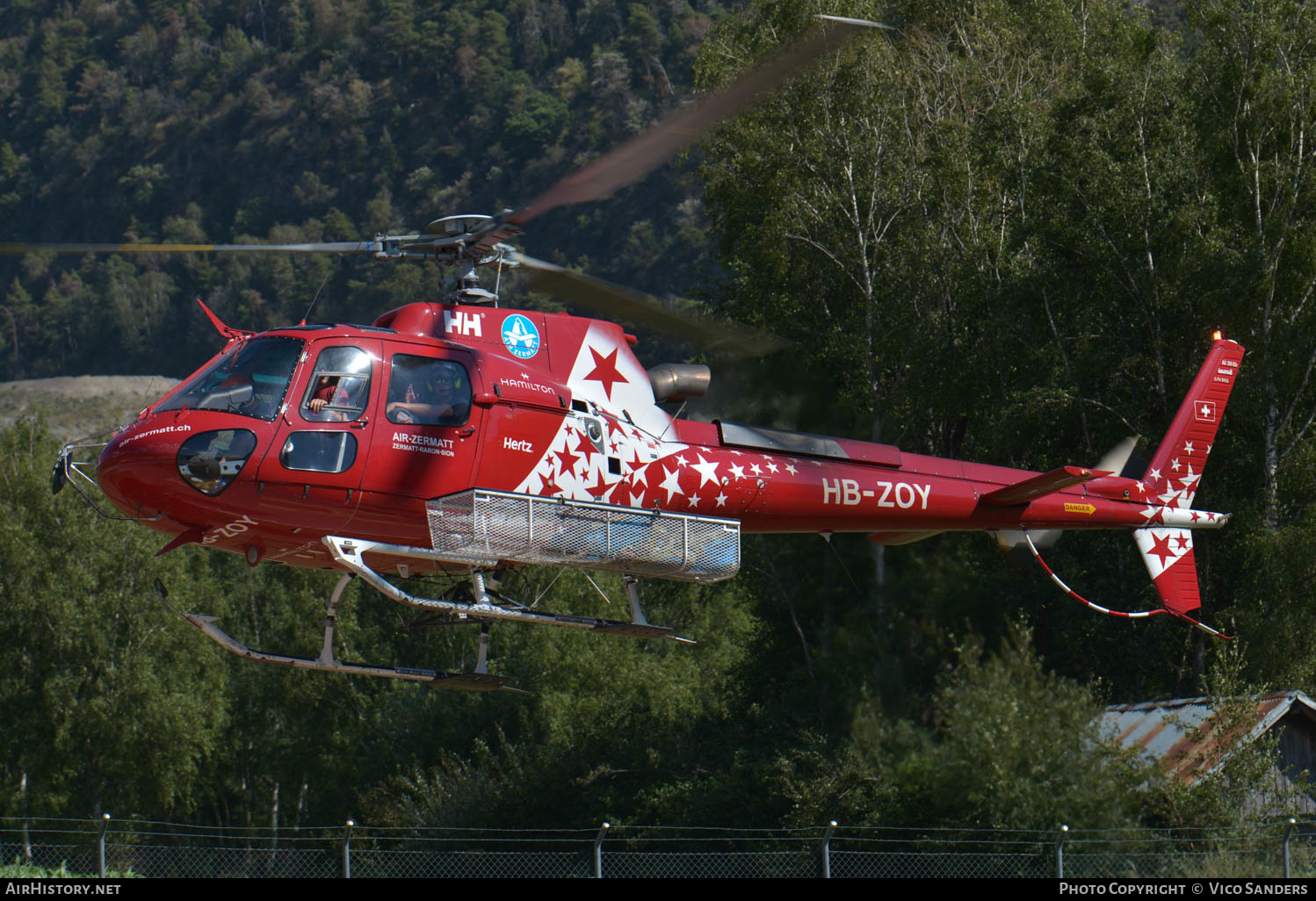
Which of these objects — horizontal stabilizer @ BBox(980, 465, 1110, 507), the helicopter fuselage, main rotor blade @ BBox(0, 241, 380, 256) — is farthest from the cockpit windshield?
horizontal stabilizer @ BBox(980, 465, 1110, 507)

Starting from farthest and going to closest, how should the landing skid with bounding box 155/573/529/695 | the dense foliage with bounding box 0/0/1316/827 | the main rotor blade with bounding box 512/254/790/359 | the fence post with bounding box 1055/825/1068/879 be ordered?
the dense foliage with bounding box 0/0/1316/827 → the main rotor blade with bounding box 512/254/790/359 → the fence post with bounding box 1055/825/1068/879 → the landing skid with bounding box 155/573/529/695

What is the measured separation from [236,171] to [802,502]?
118 meters

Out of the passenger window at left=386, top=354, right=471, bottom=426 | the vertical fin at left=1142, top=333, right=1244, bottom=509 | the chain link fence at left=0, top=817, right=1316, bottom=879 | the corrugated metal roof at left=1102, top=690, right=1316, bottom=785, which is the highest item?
the vertical fin at left=1142, top=333, right=1244, bottom=509

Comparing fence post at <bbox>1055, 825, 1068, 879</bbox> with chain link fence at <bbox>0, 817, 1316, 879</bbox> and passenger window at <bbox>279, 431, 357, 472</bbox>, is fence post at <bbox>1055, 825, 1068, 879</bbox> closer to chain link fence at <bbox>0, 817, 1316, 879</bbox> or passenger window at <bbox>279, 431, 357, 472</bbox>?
chain link fence at <bbox>0, 817, 1316, 879</bbox>

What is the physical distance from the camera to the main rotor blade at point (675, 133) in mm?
→ 10094

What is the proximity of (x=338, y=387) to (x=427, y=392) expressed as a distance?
31.4 inches

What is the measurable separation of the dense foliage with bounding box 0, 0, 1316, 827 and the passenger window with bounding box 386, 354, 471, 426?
2539 mm

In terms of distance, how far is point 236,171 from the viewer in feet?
405

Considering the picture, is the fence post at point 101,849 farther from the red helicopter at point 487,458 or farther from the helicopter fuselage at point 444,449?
the helicopter fuselage at point 444,449

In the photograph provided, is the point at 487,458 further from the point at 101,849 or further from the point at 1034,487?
the point at 1034,487

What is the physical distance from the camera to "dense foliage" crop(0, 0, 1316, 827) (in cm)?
2127

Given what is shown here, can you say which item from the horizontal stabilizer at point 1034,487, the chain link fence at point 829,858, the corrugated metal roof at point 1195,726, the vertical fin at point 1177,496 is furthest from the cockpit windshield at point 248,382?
the corrugated metal roof at point 1195,726

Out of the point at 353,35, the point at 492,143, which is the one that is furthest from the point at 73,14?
the point at 492,143
